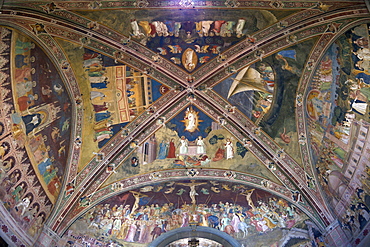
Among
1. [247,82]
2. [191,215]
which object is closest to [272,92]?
[247,82]

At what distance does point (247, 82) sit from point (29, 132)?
731 centimetres

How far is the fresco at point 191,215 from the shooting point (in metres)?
15.1

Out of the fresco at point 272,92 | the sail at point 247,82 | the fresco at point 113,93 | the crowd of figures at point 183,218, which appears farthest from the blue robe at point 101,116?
the sail at point 247,82

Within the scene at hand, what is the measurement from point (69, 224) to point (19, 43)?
6356mm

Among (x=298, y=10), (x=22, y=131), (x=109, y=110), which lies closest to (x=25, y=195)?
(x=22, y=131)

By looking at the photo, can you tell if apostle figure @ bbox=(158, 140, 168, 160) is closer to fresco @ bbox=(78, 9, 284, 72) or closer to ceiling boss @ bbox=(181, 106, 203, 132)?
ceiling boss @ bbox=(181, 106, 203, 132)

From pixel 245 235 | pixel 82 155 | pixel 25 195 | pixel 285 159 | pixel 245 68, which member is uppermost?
pixel 245 68

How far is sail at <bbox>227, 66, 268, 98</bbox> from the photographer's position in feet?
46.6

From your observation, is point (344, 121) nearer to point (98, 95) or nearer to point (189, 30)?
point (189, 30)

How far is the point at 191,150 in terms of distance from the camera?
624 inches

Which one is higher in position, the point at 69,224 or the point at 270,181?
the point at 270,181

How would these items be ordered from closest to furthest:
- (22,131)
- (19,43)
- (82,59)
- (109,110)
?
(19,43)
(22,131)
(82,59)
(109,110)

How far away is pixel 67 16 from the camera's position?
1227cm

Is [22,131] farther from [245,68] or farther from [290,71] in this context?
[290,71]
